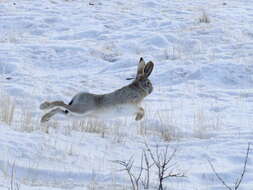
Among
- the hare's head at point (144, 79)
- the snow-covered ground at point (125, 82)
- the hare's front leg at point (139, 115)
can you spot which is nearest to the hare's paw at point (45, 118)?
the snow-covered ground at point (125, 82)

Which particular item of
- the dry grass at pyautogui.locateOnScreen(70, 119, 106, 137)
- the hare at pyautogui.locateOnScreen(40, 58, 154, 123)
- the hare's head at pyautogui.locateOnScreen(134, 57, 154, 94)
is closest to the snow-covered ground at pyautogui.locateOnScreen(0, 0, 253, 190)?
the dry grass at pyautogui.locateOnScreen(70, 119, 106, 137)

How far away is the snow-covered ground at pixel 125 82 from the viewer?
530cm

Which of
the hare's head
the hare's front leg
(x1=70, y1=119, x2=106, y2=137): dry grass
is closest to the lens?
(x1=70, y1=119, x2=106, y2=137): dry grass

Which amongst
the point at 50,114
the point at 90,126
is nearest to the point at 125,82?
the point at 90,126

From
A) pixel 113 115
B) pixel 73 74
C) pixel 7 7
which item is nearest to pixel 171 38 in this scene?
pixel 73 74

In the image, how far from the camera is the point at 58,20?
49.6 feet

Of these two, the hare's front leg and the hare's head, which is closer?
the hare's front leg

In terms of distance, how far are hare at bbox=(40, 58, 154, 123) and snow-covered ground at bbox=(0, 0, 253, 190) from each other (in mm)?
187

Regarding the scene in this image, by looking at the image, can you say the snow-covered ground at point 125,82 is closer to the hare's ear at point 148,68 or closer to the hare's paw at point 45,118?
the hare's paw at point 45,118

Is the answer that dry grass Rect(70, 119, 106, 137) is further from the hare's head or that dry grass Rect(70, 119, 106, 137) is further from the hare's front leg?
the hare's head

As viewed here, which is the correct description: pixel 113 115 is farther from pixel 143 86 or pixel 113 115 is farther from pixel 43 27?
pixel 43 27

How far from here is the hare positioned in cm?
705

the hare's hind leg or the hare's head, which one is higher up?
the hare's head

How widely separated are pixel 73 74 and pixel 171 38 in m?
3.33
